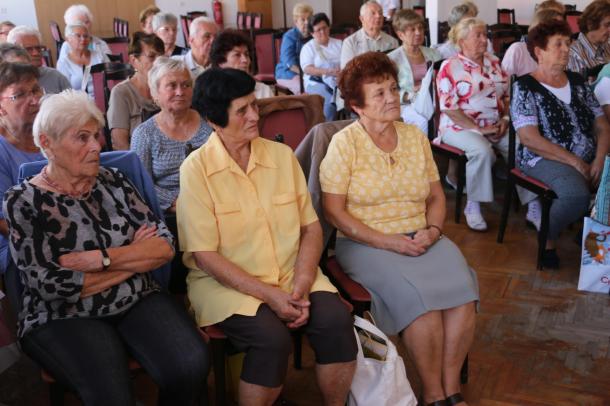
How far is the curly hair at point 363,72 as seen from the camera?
2.43 metres

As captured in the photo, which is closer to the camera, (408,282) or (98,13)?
(408,282)

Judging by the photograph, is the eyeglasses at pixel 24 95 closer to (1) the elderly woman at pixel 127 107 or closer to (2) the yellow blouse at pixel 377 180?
(1) the elderly woman at pixel 127 107

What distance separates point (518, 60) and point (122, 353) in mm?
4307

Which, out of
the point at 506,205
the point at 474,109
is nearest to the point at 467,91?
the point at 474,109

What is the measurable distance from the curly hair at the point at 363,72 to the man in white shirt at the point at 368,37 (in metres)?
3.31

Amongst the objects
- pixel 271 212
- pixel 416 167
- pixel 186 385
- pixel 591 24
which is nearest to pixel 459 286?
pixel 416 167

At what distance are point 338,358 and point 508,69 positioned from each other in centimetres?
387

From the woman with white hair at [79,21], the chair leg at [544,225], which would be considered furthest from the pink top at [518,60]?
the woman with white hair at [79,21]

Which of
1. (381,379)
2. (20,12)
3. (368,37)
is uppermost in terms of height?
(20,12)

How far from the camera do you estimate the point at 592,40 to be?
469 cm

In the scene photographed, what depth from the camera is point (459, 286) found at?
7.32 ft

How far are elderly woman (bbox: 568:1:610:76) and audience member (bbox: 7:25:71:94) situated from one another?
3.38 m

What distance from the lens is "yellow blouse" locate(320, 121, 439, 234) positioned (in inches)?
93.9

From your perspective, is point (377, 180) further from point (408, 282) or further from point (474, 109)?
point (474, 109)
